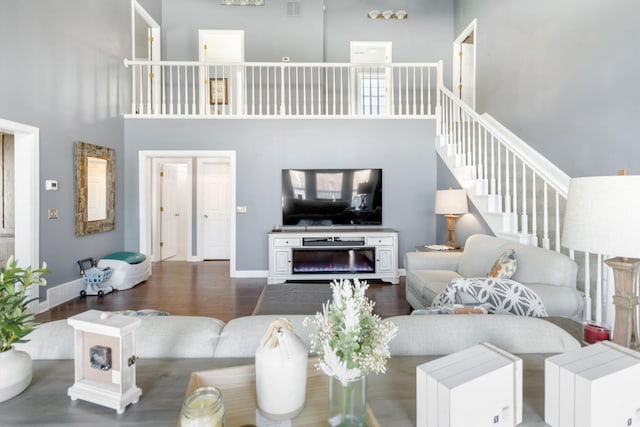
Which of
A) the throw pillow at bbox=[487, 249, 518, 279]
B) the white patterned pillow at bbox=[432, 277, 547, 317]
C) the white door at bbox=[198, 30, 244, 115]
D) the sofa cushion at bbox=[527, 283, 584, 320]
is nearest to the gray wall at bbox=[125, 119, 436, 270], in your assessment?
the white door at bbox=[198, 30, 244, 115]

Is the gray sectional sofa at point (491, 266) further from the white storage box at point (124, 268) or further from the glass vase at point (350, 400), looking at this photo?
the white storage box at point (124, 268)

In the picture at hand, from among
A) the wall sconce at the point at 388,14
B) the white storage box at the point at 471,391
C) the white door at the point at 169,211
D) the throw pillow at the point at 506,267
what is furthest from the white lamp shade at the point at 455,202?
the white door at the point at 169,211

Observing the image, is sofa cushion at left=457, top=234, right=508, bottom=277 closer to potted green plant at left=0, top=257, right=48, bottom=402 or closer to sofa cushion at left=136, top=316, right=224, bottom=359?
sofa cushion at left=136, top=316, right=224, bottom=359

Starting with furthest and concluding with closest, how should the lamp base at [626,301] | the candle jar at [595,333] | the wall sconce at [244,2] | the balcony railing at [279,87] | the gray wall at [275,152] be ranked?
the balcony railing at [279,87] → the wall sconce at [244,2] → the gray wall at [275,152] → the candle jar at [595,333] → the lamp base at [626,301]

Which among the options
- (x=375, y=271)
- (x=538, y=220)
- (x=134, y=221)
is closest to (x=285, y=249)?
(x=375, y=271)

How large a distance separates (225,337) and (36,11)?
4476 mm

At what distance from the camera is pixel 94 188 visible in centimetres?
495

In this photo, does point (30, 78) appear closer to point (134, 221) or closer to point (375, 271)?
point (134, 221)

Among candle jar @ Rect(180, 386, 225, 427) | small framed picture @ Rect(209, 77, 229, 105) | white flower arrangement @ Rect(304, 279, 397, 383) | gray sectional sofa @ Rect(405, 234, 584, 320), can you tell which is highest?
small framed picture @ Rect(209, 77, 229, 105)

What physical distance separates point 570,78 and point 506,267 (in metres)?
2.46

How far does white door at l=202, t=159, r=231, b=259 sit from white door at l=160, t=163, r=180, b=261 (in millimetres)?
621

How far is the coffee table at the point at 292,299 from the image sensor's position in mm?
2541

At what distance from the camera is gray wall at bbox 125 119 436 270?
5.73 m

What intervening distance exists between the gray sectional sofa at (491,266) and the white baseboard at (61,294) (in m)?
4.07
